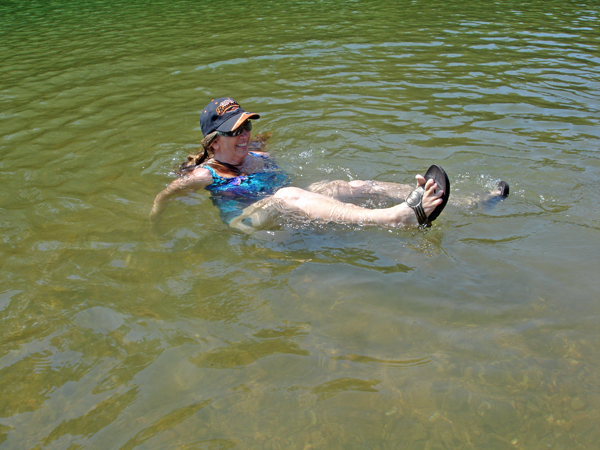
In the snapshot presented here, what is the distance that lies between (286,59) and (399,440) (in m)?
8.70

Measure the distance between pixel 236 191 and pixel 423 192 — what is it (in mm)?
1840

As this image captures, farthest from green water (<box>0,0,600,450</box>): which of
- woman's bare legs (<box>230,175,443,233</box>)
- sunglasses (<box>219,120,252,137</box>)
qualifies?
sunglasses (<box>219,120,252,137</box>)

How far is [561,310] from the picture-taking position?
331 cm

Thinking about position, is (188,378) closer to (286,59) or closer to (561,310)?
(561,310)

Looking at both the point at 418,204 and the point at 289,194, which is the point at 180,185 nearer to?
the point at 289,194

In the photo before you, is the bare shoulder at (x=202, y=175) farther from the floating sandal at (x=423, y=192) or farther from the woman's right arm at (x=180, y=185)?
the floating sandal at (x=423, y=192)

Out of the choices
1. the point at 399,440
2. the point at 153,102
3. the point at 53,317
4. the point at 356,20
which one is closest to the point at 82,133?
the point at 153,102

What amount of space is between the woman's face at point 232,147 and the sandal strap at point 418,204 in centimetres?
180

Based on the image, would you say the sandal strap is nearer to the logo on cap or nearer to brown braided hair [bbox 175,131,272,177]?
brown braided hair [bbox 175,131,272,177]

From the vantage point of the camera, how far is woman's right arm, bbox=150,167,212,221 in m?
4.76

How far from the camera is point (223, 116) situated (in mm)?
4773

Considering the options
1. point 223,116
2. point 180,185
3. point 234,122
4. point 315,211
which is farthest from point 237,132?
point 315,211

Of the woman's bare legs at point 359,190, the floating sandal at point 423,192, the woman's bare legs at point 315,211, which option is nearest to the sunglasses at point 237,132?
the woman's bare legs at point 315,211

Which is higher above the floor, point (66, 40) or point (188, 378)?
point (66, 40)
